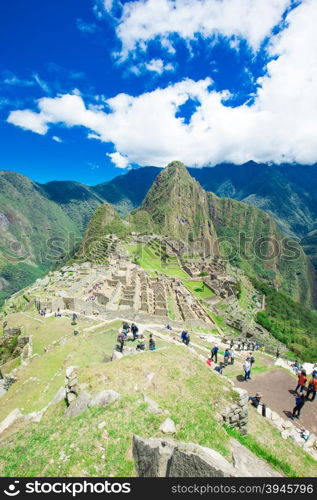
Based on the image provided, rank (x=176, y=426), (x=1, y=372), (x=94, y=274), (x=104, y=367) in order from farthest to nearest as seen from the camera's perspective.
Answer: (x=94, y=274) → (x=1, y=372) → (x=104, y=367) → (x=176, y=426)

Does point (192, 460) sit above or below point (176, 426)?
above

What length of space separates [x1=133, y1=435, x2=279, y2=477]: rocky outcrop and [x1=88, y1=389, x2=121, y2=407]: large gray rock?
84.1 inches

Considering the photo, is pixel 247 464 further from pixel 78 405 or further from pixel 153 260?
pixel 153 260

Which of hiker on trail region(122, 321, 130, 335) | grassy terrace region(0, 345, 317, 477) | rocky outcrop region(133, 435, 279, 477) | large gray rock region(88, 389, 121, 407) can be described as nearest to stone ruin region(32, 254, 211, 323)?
hiker on trail region(122, 321, 130, 335)

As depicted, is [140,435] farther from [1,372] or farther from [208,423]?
[1,372]

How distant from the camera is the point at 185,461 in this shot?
16.8 feet

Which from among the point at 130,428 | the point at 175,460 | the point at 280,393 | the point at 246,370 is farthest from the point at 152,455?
the point at 280,393

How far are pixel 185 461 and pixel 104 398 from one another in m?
4.33

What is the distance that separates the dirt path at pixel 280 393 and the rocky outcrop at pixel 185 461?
742 cm

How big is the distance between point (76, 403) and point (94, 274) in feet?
128

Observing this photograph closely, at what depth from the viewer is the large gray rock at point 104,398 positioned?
8477 mm

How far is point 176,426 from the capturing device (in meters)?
7.38
